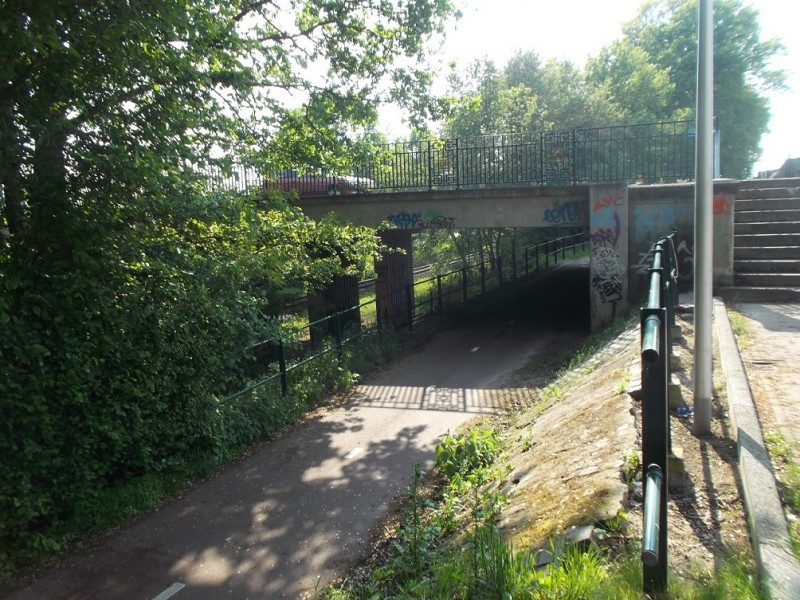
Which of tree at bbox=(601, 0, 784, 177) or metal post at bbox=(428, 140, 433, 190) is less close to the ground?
tree at bbox=(601, 0, 784, 177)

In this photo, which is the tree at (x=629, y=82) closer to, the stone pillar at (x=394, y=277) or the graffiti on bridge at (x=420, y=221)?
the stone pillar at (x=394, y=277)

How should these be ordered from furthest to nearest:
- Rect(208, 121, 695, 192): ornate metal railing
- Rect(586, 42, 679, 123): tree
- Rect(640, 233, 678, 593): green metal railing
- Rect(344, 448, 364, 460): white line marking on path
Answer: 1. Rect(586, 42, 679, 123): tree
2. Rect(208, 121, 695, 192): ornate metal railing
3. Rect(344, 448, 364, 460): white line marking on path
4. Rect(640, 233, 678, 593): green metal railing

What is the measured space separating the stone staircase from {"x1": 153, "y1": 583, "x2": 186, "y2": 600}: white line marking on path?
8657 mm

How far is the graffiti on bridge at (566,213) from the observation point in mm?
12945

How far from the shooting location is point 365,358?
12.3 m

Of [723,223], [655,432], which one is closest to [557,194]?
[723,223]

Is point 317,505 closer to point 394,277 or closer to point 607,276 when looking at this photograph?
point 607,276

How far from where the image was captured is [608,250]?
1254cm

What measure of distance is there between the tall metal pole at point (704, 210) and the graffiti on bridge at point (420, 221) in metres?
10.0

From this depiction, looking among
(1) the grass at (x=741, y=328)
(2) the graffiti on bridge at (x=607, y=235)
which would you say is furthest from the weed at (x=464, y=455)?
(2) the graffiti on bridge at (x=607, y=235)

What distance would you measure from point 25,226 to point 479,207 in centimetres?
995

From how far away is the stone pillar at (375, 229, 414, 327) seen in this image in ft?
52.2

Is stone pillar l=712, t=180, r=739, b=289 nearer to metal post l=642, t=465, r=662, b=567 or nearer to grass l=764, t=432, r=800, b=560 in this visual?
grass l=764, t=432, r=800, b=560

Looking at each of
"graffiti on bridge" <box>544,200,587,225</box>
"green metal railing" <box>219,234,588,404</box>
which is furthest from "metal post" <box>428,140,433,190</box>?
"graffiti on bridge" <box>544,200,587,225</box>
